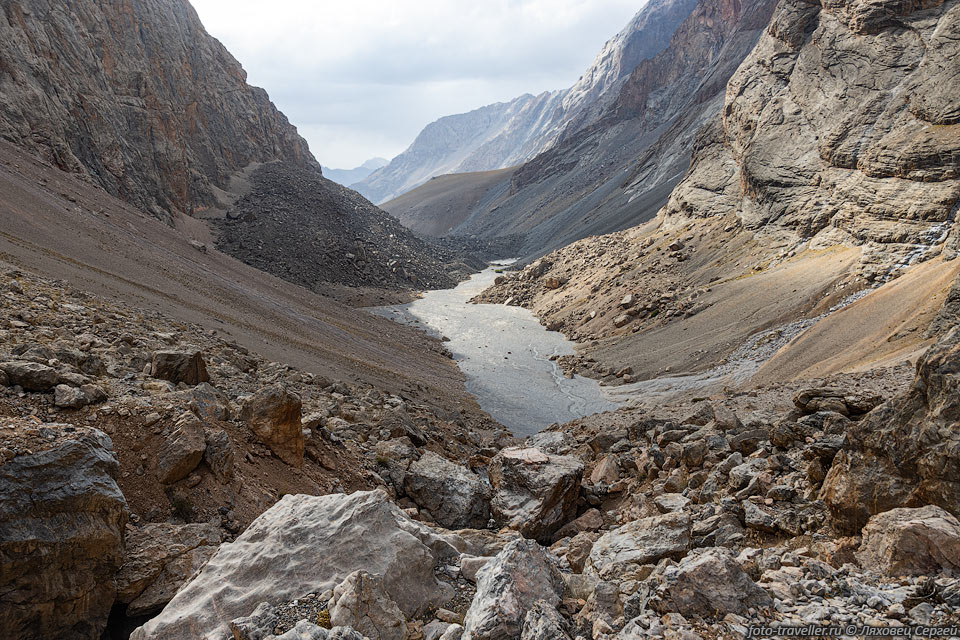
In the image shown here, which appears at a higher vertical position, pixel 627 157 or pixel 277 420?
pixel 627 157

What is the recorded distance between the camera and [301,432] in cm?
887

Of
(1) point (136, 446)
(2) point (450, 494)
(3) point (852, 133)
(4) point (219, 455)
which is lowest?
(2) point (450, 494)

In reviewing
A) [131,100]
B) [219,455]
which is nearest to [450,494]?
[219,455]

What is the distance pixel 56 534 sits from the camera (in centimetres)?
474

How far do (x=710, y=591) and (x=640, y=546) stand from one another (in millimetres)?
1790

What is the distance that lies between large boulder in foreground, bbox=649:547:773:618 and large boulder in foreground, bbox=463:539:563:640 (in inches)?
38.4

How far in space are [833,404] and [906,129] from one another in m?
27.6

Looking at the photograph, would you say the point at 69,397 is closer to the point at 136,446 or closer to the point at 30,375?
the point at 30,375

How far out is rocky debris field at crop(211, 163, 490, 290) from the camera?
4848cm

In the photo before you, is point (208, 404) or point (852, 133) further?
point (852, 133)

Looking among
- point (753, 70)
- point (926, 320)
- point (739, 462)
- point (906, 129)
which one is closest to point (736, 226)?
point (906, 129)

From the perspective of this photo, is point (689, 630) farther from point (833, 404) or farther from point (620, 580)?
point (833, 404)

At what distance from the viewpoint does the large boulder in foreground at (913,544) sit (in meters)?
4.03

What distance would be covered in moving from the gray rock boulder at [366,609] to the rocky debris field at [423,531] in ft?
0.05
